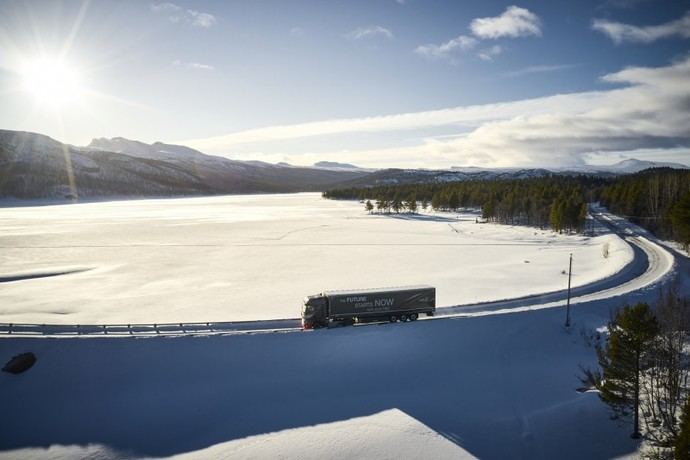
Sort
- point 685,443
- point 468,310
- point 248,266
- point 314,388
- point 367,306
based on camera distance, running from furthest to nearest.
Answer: point 248,266, point 468,310, point 367,306, point 314,388, point 685,443

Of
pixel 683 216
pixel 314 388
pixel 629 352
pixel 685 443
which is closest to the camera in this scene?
pixel 685 443

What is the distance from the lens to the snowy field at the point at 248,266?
146 feet

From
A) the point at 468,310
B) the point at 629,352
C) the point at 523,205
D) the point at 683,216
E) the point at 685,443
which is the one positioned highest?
the point at 683,216

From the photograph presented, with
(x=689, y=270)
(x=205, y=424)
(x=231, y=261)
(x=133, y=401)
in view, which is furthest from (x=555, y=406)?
(x=231, y=261)

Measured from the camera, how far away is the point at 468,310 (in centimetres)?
4047

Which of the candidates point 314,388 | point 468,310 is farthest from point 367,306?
point 468,310

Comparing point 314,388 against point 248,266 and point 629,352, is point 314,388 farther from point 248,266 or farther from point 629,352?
point 248,266

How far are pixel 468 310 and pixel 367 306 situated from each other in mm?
11434

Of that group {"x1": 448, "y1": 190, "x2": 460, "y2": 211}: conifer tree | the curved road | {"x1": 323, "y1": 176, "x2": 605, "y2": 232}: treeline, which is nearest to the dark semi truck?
the curved road

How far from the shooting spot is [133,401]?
29.6 m

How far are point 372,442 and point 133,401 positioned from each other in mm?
18456

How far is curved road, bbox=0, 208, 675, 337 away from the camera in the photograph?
116 ft

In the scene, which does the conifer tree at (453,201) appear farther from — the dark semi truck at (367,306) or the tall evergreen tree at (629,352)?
the tall evergreen tree at (629,352)

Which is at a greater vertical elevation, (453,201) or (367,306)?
(453,201)
